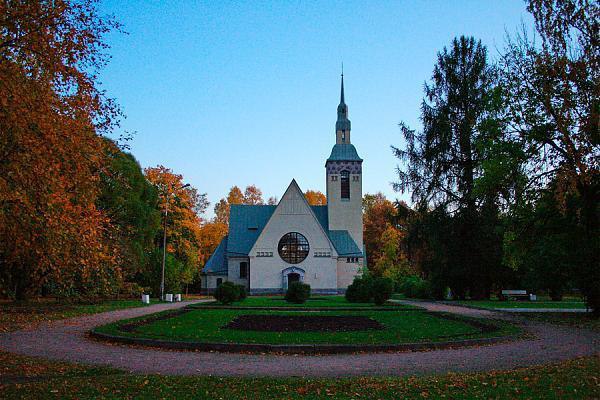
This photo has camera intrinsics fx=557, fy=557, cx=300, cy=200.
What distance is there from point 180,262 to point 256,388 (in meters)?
40.5

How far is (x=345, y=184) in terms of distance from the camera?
58375 millimetres

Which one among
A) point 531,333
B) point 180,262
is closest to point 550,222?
point 531,333

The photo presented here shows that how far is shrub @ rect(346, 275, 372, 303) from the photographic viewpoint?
1331 inches

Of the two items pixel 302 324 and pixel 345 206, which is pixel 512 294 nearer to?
pixel 345 206

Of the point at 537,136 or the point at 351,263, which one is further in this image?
the point at 351,263

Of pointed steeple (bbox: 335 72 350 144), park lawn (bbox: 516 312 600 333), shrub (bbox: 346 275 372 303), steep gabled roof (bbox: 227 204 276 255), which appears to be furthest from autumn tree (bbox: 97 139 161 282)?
pointed steeple (bbox: 335 72 350 144)

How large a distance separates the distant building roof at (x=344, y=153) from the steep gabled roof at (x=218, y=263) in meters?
14.6

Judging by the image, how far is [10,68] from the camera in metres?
10.9

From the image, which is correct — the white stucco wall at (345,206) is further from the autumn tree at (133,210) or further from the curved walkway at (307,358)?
the curved walkway at (307,358)

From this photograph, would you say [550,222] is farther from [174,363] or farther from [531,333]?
[174,363]

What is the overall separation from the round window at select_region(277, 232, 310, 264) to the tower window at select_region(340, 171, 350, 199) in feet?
26.9

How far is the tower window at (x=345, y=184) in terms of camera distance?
191 ft

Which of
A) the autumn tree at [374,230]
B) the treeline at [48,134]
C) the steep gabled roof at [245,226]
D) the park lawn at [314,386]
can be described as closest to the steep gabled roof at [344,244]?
the steep gabled roof at [245,226]

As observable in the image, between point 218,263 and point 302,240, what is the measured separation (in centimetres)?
953
